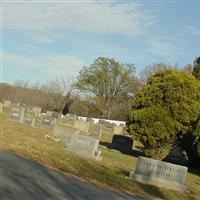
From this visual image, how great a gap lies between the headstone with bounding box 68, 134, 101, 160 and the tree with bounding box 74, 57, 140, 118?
65.0 m

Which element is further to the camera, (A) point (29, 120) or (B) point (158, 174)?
(A) point (29, 120)

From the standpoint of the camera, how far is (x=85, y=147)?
22.1 m

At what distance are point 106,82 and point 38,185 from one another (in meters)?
78.1

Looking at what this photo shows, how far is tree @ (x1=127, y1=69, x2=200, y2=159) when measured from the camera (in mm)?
24641

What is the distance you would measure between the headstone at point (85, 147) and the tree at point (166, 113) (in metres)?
3.55

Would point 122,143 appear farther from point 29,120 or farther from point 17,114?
point 17,114

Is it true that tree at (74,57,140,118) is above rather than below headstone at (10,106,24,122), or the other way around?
above

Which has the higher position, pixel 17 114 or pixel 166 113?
pixel 166 113

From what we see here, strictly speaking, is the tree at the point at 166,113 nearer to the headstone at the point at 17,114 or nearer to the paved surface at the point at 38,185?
the paved surface at the point at 38,185

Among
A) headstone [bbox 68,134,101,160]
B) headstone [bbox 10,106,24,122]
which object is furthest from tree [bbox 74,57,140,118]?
headstone [bbox 68,134,101,160]

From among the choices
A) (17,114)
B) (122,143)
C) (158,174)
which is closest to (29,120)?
(17,114)

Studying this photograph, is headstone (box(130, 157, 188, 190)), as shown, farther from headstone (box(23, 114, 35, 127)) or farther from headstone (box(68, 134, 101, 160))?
headstone (box(23, 114, 35, 127))

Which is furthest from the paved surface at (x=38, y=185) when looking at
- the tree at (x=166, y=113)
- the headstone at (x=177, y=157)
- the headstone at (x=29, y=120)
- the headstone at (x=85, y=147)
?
the headstone at (x=29, y=120)

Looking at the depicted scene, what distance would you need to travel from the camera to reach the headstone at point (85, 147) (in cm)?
2189
